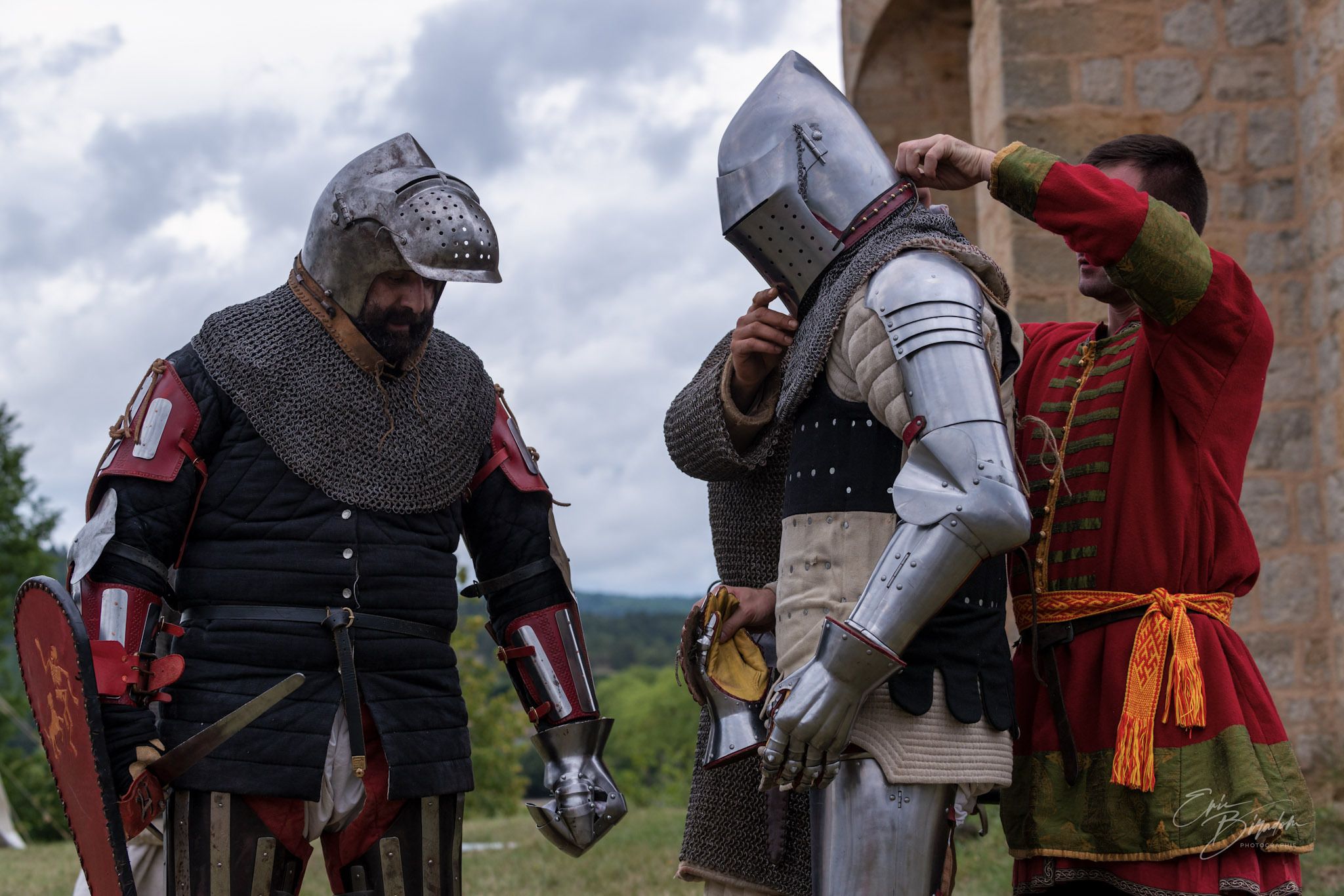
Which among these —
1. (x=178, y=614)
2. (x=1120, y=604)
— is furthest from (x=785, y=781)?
(x=178, y=614)

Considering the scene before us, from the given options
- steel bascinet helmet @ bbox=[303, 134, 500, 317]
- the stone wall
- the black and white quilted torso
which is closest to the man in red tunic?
the black and white quilted torso

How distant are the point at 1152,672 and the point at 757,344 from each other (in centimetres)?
95

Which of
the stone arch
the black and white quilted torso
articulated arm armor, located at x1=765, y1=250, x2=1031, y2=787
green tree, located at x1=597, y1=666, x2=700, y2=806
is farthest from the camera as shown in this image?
green tree, located at x1=597, y1=666, x2=700, y2=806

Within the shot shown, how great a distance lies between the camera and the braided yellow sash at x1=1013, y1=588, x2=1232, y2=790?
230cm

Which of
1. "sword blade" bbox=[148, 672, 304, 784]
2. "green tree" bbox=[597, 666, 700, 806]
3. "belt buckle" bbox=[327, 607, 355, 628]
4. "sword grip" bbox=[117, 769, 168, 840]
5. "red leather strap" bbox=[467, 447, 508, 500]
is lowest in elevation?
"green tree" bbox=[597, 666, 700, 806]

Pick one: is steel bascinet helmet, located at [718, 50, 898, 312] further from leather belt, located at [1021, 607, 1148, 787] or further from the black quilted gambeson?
the black quilted gambeson

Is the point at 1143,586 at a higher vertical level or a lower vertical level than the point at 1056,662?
higher

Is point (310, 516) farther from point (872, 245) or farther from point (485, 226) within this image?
point (872, 245)

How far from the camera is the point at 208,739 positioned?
94.1 inches

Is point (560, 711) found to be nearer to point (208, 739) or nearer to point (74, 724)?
point (208, 739)

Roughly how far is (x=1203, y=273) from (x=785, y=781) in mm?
1147

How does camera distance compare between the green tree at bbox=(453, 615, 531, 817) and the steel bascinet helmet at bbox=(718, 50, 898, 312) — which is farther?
the green tree at bbox=(453, 615, 531, 817)

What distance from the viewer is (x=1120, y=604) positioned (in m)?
2.42

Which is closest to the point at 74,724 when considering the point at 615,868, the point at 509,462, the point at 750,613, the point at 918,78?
the point at 509,462
